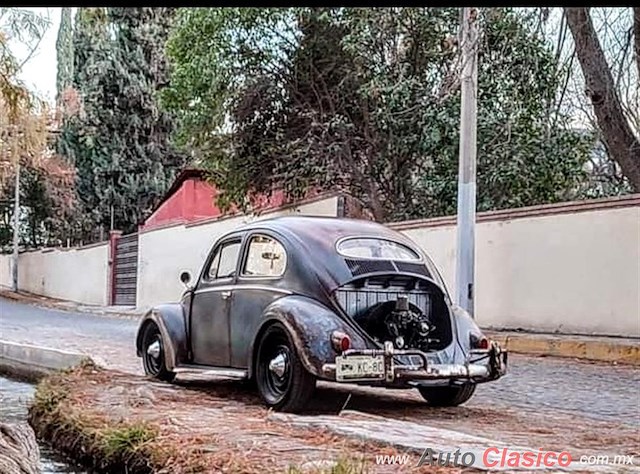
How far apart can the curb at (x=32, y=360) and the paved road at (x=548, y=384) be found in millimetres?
384

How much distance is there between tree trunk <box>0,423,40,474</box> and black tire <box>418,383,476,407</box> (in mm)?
2843

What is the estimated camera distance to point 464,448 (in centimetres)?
365

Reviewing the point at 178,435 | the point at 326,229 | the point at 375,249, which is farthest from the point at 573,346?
the point at 178,435

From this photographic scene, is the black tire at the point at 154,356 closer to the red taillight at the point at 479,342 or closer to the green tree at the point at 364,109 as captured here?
the red taillight at the point at 479,342

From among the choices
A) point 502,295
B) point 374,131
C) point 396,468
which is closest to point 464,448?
point 396,468

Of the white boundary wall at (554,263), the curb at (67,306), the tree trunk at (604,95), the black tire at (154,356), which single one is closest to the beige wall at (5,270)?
the curb at (67,306)

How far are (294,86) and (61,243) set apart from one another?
19665 mm

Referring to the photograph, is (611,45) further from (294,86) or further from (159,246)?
(159,246)

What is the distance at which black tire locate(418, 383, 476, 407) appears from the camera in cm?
590

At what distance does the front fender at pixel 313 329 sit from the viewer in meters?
5.19

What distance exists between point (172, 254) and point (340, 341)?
1581cm

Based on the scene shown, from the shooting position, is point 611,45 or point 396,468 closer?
point 396,468

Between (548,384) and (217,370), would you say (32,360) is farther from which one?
(548,384)

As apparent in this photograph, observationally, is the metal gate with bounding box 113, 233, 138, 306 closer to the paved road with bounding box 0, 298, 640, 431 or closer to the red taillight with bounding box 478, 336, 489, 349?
the paved road with bounding box 0, 298, 640, 431
